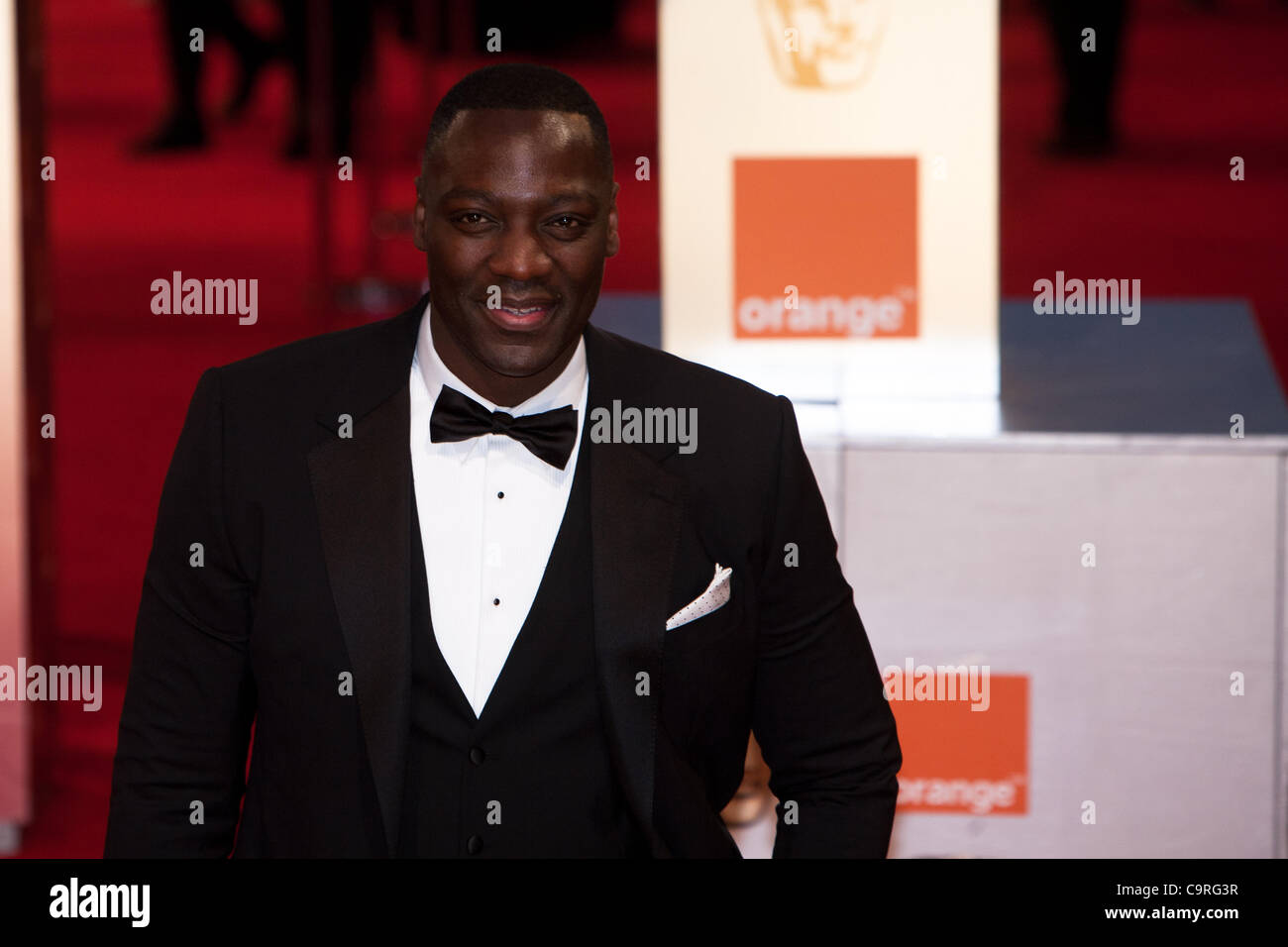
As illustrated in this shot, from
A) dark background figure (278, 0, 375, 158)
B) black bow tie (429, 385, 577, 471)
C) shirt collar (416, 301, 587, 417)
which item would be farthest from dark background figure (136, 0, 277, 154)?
black bow tie (429, 385, 577, 471)

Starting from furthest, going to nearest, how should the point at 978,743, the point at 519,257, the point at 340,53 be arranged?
the point at 340,53 → the point at 978,743 → the point at 519,257

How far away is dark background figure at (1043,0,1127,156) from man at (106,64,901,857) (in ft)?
15.3

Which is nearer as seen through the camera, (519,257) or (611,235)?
(519,257)

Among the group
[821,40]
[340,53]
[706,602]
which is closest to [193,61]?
[340,53]

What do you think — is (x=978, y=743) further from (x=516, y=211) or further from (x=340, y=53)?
(x=340, y=53)

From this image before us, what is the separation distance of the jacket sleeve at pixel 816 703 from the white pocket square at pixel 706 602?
4 centimetres

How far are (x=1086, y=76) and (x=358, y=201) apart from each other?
2701 mm

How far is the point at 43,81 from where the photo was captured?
3236 millimetres

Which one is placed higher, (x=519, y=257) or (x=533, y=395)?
(x=519, y=257)

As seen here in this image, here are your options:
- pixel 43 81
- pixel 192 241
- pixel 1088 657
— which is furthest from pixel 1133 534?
pixel 192 241

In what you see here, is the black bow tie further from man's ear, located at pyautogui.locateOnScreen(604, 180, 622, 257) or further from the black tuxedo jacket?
man's ear, located at pyautogui.locateOnScreen(604, 180, 622, 257)

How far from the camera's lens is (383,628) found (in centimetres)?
156

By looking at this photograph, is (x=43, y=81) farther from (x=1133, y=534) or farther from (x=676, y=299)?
(x=1133, y=534)
